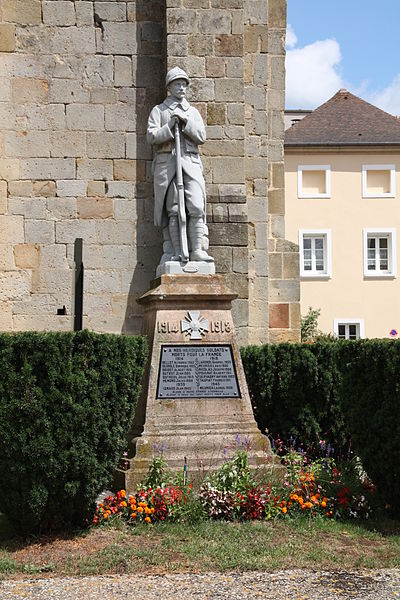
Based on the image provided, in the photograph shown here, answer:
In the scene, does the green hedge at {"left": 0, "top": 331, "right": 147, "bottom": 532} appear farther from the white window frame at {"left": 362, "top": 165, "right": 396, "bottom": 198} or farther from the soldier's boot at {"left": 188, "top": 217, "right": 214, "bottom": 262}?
the white window frame at {"left": 362, "top": 165, "right": 396, "bottom": 198}

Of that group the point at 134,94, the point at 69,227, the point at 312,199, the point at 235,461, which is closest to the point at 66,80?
the point at 134,94

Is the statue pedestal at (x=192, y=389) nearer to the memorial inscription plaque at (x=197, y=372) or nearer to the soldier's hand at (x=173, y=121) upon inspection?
the memorial inscription plaque at (x=197, y=372)

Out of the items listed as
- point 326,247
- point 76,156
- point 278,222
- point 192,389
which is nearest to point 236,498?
point 192,389

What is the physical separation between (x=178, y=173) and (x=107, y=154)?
2.13m

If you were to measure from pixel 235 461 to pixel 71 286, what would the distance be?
13.0 feet

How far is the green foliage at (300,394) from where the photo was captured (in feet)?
26.5

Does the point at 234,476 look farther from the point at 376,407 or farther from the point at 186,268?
the point at 186,268

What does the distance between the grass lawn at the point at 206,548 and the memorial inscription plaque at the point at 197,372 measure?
51.8 inches

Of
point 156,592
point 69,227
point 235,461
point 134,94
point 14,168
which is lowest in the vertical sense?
point 156,592

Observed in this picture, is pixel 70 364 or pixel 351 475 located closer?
pixel 70 364

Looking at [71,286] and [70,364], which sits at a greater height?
[71,286]

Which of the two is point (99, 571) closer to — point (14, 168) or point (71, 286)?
point (71, 286)

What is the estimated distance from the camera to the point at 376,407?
6.03 metres

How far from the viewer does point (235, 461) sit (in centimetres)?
619
